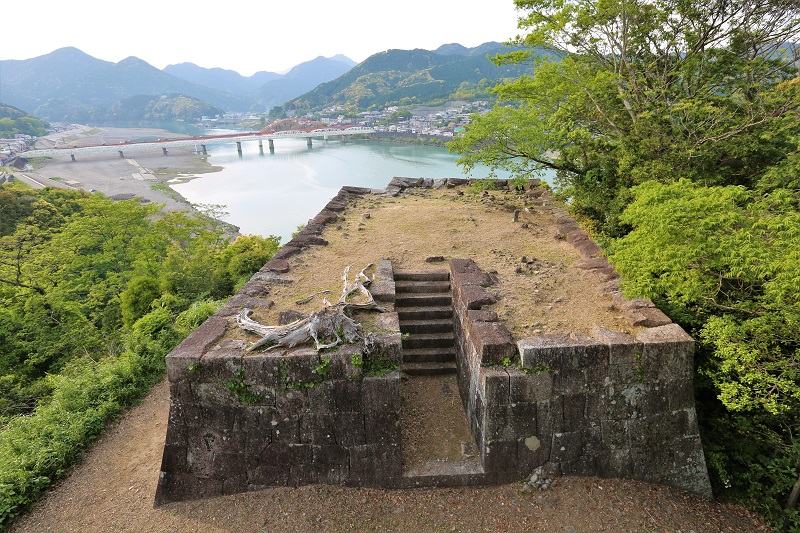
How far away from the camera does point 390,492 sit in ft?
14.6

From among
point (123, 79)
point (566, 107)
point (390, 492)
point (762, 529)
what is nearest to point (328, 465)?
point (390, 492)

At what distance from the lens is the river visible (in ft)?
91.6

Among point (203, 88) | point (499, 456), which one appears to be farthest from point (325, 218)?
point (203, 88)

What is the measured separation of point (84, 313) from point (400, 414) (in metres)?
14.8

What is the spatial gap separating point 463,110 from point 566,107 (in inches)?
2021

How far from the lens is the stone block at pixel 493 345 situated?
4.36 meters

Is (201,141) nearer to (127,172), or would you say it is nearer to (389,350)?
(127,172)

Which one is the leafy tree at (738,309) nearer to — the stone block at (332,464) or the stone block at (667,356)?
the stone block at (667,356)

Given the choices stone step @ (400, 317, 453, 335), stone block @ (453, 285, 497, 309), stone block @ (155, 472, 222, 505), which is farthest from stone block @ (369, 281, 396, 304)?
stone block @ (155, 472, 222, 505)

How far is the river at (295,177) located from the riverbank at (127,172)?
1.91 meters

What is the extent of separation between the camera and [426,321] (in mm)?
6293

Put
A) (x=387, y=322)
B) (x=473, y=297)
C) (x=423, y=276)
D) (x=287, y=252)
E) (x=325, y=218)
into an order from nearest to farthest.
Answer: (x=387, y=322) < (x=473, y=297) < (x=423, y=276) < (x=287, y=252) < (x=325, y=218)

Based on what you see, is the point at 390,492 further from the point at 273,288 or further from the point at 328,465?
the point at 273,288

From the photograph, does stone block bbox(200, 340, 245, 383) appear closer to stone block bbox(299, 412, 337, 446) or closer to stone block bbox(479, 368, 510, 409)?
stone block bbox(299, 412, 337, 446)
